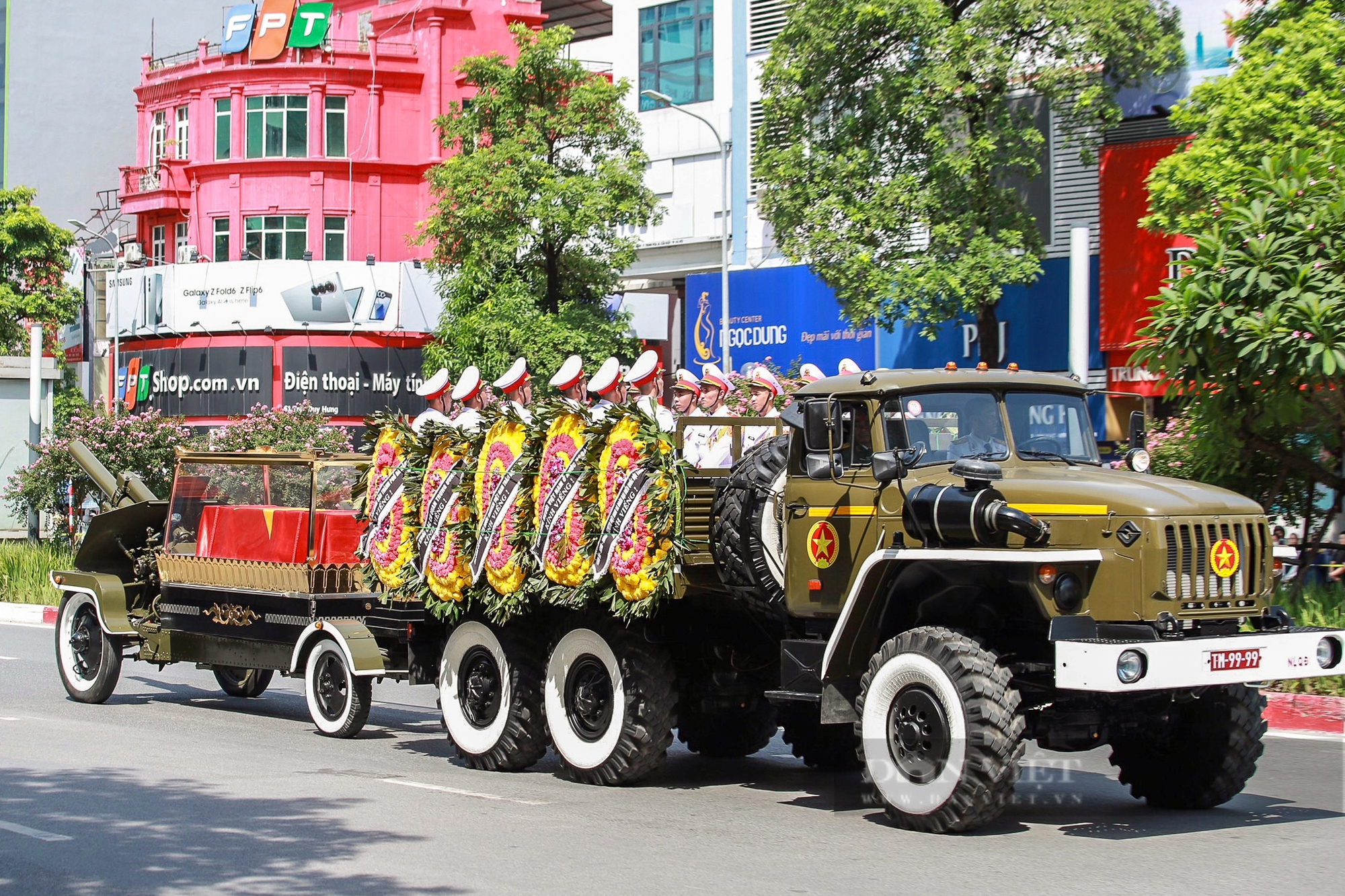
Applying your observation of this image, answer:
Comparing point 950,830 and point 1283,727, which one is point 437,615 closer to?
point 950,830

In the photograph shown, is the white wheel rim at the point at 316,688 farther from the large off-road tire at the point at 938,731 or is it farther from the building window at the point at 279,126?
the building window at the point at 279,126

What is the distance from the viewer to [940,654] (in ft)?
27.9

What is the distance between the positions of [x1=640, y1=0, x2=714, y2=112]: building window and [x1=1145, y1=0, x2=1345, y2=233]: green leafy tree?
21.2m

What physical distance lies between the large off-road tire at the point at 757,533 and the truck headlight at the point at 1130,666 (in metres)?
2.34

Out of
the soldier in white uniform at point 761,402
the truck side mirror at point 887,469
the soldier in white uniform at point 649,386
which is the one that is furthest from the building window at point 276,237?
the truck side mirror at point 887,469

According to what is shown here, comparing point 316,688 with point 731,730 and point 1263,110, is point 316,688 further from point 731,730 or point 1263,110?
point 1263,110

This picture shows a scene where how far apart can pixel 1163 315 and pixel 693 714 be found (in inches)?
253

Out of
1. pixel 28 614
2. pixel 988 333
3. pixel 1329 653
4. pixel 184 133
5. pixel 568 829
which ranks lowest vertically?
pixel 28 614

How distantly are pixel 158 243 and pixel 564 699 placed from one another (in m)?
51.2

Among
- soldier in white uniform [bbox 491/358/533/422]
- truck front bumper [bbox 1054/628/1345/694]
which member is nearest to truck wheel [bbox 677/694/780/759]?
soldier in white uniform [bbox 491/358/533/422]

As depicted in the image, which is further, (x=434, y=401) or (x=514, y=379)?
(x=434, y=401)

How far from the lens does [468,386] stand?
1270cm

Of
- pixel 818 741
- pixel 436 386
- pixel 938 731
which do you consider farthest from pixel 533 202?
pixel 938 731

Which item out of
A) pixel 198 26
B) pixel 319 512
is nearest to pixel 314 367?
A: pixel 198 26
